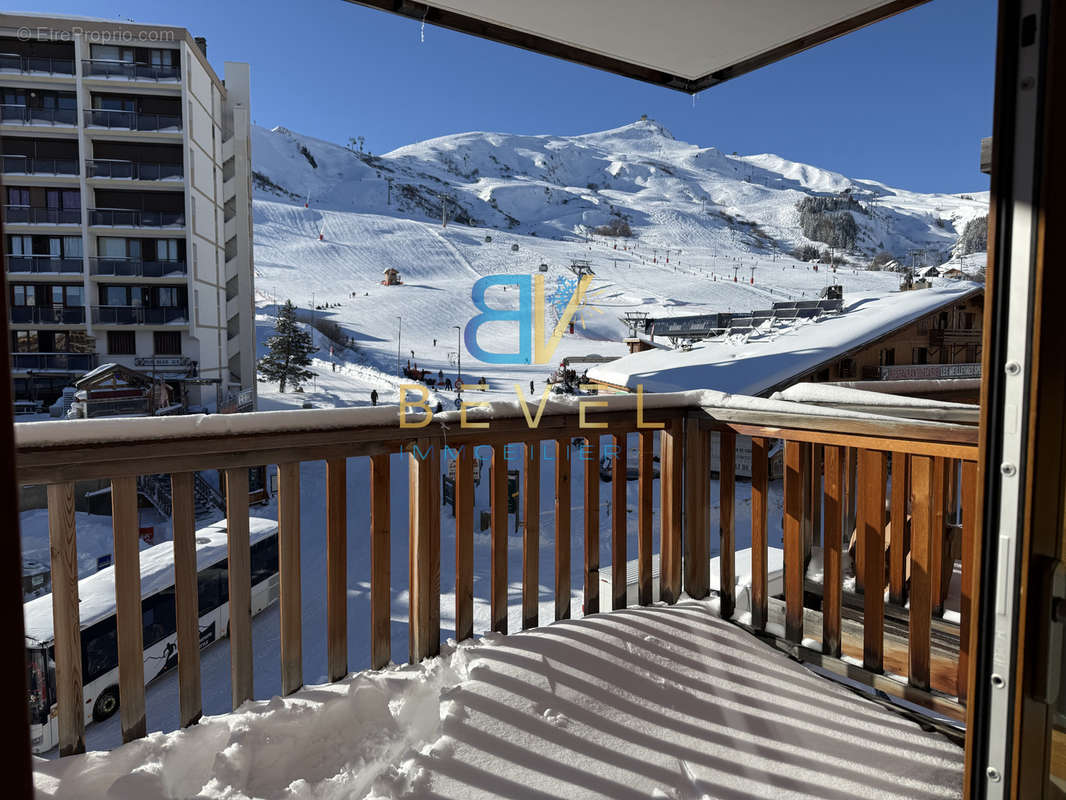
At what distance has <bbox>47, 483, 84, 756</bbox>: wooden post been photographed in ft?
4.61

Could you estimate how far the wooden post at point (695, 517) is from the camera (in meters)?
2.32

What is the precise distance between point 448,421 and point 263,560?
6078mm

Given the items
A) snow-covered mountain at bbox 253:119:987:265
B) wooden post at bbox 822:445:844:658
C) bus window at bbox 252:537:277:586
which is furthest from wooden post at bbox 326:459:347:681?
snow-covered mountain at bbox 253:119:987:265

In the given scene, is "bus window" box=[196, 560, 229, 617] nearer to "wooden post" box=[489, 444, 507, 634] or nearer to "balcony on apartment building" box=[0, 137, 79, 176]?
"wooden post" box=[489, 444, 507, 634]

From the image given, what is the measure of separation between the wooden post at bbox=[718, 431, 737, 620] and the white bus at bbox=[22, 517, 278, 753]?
3424mm

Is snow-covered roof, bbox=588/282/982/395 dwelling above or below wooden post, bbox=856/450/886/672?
above

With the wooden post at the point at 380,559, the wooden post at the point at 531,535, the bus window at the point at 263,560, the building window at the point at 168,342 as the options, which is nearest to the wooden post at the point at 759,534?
the wooden post at the point at 531,535

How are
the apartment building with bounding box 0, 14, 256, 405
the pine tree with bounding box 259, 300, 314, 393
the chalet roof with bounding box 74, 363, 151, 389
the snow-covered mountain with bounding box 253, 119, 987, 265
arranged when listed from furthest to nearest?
the snow-covered mountain with bounding box 253, 119, 987, 265, the pine tree with bounding box 259, 300, 314, 393, the apartment building with bounding box 0, 14, 256, 405, the chalet roof with bounding box 74, 363, 151, 389

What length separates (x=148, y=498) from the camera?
987 centimetres

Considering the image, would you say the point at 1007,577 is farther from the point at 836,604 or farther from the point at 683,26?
the point at 683,26

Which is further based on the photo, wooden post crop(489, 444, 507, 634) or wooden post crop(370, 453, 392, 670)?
wooden post crop(489, 444, 507, 634)

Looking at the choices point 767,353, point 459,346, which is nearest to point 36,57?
point 459,346

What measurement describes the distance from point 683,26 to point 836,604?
1753 millimetres

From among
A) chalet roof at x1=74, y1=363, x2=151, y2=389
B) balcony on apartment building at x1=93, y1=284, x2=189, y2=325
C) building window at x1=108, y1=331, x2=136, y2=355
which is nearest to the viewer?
chalet roof at x1=74, y1=363, x2=151, y2=389
